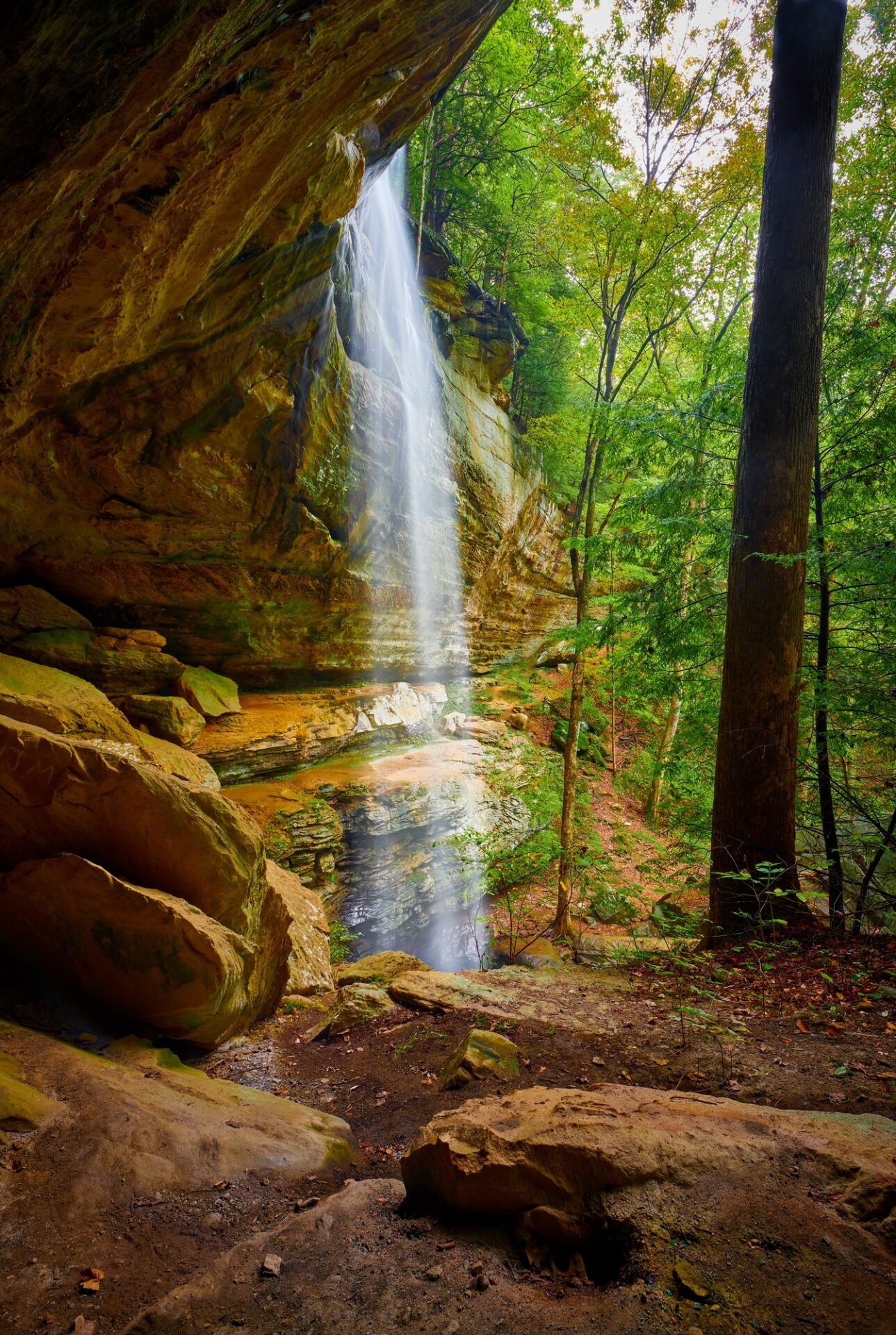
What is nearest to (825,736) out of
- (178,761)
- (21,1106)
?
(21,1106)

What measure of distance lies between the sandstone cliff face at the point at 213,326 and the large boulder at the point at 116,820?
10.7 ft

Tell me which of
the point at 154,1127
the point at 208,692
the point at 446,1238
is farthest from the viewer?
the point at 208,692

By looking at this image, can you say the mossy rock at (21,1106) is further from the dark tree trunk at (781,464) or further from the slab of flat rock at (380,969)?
the dark tree trunk at (781,464)

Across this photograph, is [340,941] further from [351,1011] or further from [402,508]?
[402,508]

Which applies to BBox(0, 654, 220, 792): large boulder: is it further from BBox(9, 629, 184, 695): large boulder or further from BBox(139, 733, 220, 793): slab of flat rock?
BBox(9, 629, 184, 695): large boulder

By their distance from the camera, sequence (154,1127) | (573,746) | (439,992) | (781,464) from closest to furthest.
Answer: (154,1127)
(781,464)
(439,992)
(573,746)

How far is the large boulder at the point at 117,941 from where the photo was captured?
356 centimetres

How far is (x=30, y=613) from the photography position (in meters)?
8.37

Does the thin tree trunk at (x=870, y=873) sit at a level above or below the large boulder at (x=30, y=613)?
below

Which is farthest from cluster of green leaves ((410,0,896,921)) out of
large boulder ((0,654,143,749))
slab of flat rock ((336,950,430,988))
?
large boulder ((0,654,143,749))

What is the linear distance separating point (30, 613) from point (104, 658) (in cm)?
117

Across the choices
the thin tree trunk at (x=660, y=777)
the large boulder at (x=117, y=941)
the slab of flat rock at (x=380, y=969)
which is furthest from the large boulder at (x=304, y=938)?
the thin tree trunk at (x=660, y=777)

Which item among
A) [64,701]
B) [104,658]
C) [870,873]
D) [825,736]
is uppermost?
[104,658]

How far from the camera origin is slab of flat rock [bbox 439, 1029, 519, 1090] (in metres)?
3.29
